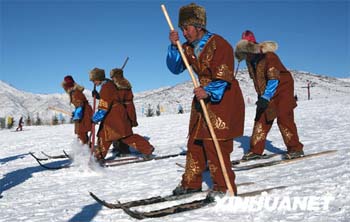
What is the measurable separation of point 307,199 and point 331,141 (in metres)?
4.16

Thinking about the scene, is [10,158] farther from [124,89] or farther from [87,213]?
[87,213]

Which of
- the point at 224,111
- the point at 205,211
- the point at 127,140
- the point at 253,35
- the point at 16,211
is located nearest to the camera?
the point at 205,211

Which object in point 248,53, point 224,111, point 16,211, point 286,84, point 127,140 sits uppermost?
point 248,53

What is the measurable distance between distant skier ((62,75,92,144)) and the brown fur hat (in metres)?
3.71

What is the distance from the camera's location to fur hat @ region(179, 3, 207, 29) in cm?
382

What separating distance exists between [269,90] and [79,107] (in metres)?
4.17

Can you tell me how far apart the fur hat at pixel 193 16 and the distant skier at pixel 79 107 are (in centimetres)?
462

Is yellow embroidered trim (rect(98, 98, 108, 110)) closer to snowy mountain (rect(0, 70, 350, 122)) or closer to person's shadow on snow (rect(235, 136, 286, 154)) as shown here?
person's shadow on snow (rect(235, 136, 286, 154))

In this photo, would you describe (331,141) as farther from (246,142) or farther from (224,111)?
(224,111)

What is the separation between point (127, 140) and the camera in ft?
23.5

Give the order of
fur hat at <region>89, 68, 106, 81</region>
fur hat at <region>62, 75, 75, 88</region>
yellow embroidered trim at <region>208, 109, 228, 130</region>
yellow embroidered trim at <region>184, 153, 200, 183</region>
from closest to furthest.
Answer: yellow embroidered trim at <region>208, 109, 228, 130</region> → yellow embroidered trim at <region>184, 153, 200, 183</region> → fur hat at <region>89, 68, 106, 81</region> → fur hat at <region>62, 75, 75, 88</region>

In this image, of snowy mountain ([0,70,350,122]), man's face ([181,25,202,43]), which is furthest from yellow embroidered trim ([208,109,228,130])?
snowy mountain ([0,70,350,122])

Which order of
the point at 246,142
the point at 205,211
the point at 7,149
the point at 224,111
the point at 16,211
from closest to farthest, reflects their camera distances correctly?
the point at 205,211, the point at 224,111, the point at 16,211, the point at 246,142, the point at 7,149

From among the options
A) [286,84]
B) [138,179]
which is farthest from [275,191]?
[286,84]
